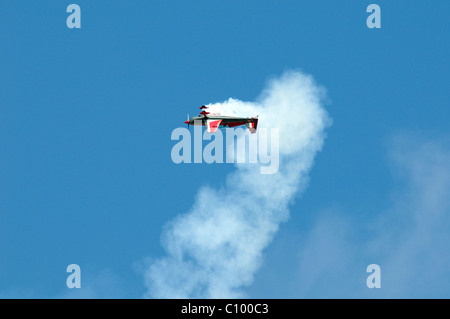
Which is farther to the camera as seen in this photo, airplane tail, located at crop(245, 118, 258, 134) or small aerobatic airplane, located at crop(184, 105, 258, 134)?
airplane tail, located at crop(245, 118, 258, 134)

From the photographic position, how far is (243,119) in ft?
453

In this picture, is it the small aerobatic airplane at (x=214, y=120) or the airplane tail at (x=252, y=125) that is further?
the airplane tail at (x=252, y=125)

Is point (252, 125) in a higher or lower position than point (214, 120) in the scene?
higher

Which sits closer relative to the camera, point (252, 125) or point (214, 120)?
point (214, 120)
